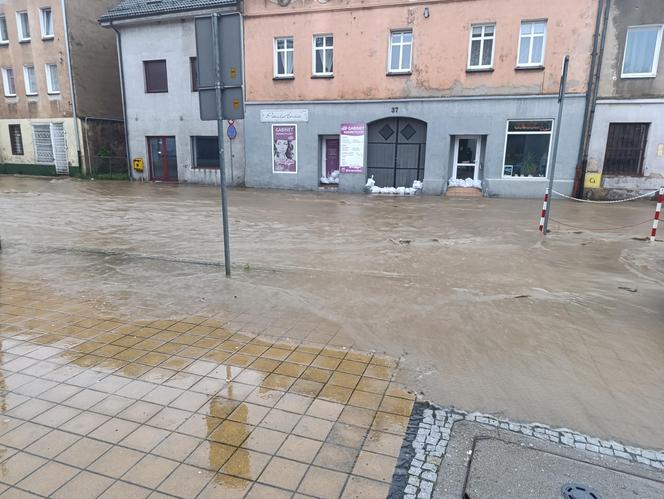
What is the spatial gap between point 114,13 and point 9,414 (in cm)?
2488

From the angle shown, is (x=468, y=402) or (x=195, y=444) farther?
(x=468, y=402)

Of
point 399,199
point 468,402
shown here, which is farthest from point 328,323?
point 399,199

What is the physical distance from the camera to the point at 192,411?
346 centimetres

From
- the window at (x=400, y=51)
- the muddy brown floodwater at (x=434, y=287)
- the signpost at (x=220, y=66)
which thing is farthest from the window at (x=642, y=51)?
the signpost at (x=220, y=66)

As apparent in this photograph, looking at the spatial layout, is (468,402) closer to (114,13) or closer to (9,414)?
(9,414)

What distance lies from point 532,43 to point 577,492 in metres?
18.6

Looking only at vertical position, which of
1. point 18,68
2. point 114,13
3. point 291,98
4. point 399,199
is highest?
point 114,13

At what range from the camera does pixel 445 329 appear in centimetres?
518

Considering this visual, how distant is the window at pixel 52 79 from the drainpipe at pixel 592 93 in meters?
26.4

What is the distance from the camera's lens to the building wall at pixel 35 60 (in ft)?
82.8

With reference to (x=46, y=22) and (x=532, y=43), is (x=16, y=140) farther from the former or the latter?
(x=532, y=43)

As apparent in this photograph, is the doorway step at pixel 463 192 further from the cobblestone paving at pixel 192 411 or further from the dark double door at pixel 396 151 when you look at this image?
the cobblestone paving at pixel 192 411

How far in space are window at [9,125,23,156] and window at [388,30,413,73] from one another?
22.9 meters

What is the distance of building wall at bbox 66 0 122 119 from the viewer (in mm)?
25219
